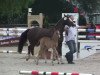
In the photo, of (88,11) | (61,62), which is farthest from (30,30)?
(88,11)

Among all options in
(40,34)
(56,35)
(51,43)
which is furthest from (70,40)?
(40,34)

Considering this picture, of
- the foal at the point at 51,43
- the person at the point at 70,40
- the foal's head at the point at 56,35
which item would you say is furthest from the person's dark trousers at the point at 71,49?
the foal's head at the point at 56,35

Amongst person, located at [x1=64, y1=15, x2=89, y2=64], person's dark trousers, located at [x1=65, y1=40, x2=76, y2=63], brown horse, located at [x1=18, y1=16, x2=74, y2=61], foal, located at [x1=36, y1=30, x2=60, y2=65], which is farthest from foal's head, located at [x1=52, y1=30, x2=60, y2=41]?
person's dark trousers, located at [x1=65, y1=40, x2=76, y2=63]

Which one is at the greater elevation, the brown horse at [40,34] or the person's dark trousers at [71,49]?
the brown horse at [40,34]

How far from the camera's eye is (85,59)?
23.7 meters

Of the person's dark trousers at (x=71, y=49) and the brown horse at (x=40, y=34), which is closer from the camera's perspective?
the brown horse at (x=40, y=34)

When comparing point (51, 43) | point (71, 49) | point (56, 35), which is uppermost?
point (56, 35)

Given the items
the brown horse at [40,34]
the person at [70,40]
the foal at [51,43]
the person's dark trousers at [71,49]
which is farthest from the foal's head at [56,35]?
the person's dark trousers at [71,49]

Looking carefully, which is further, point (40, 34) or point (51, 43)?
point (40, 34)

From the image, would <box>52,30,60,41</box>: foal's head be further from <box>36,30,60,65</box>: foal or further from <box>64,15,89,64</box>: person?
<box>64,15,89,64</box>: person

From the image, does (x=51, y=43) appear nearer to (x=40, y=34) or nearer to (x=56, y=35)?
(x=56, y=35)

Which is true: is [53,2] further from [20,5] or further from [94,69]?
[94,69]

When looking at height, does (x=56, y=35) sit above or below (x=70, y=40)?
above

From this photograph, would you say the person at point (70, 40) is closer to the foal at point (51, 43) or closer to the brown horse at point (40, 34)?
the brown horse at point (40, 34)
